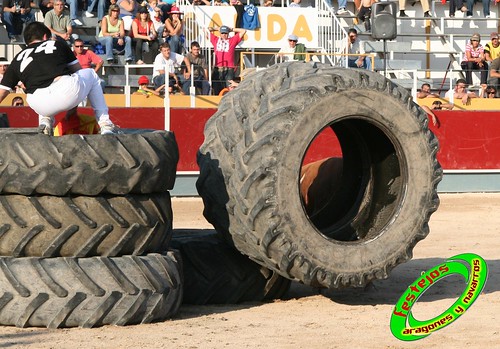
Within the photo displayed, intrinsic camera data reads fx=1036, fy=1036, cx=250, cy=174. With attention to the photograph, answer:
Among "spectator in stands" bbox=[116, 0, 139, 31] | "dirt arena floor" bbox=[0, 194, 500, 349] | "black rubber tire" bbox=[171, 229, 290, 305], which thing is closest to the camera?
"dirt arena floor" bbox=[0, 194, 500, 349]

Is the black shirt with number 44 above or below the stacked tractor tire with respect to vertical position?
above

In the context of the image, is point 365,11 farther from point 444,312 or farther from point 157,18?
point 444,312

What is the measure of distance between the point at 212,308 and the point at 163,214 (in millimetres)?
830

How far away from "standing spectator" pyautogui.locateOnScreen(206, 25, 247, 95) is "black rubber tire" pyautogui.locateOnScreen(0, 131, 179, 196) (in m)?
12.7

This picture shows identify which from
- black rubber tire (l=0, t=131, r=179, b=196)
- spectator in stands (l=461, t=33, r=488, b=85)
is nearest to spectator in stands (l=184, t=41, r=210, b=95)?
spectator in stands (l=461, t=33, r=488, b=85)

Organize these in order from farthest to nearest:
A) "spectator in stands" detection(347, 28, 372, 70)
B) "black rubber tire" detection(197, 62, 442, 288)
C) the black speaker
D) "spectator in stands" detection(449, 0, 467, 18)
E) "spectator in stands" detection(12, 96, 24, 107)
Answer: "spectator in stands" detection(449, 0, 467, 18), "spectator in stands" detection(347, 28, 372, 70), the black speaker, "spectator in stands" detection(12, 96, 24, 107), "black rubber tire" detection(197, 62, 442, 288)

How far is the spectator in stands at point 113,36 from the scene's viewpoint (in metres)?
19.1

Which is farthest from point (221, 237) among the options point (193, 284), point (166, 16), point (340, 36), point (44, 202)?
point (340, 36)

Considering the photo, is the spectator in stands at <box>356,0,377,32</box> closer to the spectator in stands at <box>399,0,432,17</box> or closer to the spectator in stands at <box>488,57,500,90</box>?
the spectator in stands at <box>399,0,432,17</box>

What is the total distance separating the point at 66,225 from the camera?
18.2 ft

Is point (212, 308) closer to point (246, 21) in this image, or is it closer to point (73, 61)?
point (73, 61)

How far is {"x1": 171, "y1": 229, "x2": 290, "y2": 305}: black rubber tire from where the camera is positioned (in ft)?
21.3

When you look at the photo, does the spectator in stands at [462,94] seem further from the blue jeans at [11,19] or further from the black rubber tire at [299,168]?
the black rubber tire at [299,168]

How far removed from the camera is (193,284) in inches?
255
